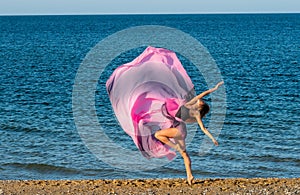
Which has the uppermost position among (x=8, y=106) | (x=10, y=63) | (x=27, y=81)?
(x=8, y=106)

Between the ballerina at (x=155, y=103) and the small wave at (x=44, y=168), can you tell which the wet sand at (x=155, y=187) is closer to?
the small wave at (x=44, y=168)

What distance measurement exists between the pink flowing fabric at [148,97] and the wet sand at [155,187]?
5.68 m

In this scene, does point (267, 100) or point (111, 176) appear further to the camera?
point (267, 100)

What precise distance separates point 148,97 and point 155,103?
0.47ft

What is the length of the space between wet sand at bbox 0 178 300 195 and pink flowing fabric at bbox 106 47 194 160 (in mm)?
5677

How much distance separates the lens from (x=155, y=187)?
1659 cm

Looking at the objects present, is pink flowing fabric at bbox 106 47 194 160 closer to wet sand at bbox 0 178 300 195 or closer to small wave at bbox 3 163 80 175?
wet sand at bbox 0 178 300 195

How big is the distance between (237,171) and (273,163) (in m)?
1.71

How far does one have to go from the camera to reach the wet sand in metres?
16.0

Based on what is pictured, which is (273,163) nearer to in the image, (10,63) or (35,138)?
(35,138)

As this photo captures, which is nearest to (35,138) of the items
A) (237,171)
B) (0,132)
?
(0,132)

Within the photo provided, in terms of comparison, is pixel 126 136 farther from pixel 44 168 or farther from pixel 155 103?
pixel 155 103

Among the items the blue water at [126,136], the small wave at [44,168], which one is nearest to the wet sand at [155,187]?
the blue water at [126,136]

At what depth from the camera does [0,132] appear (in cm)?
2900
